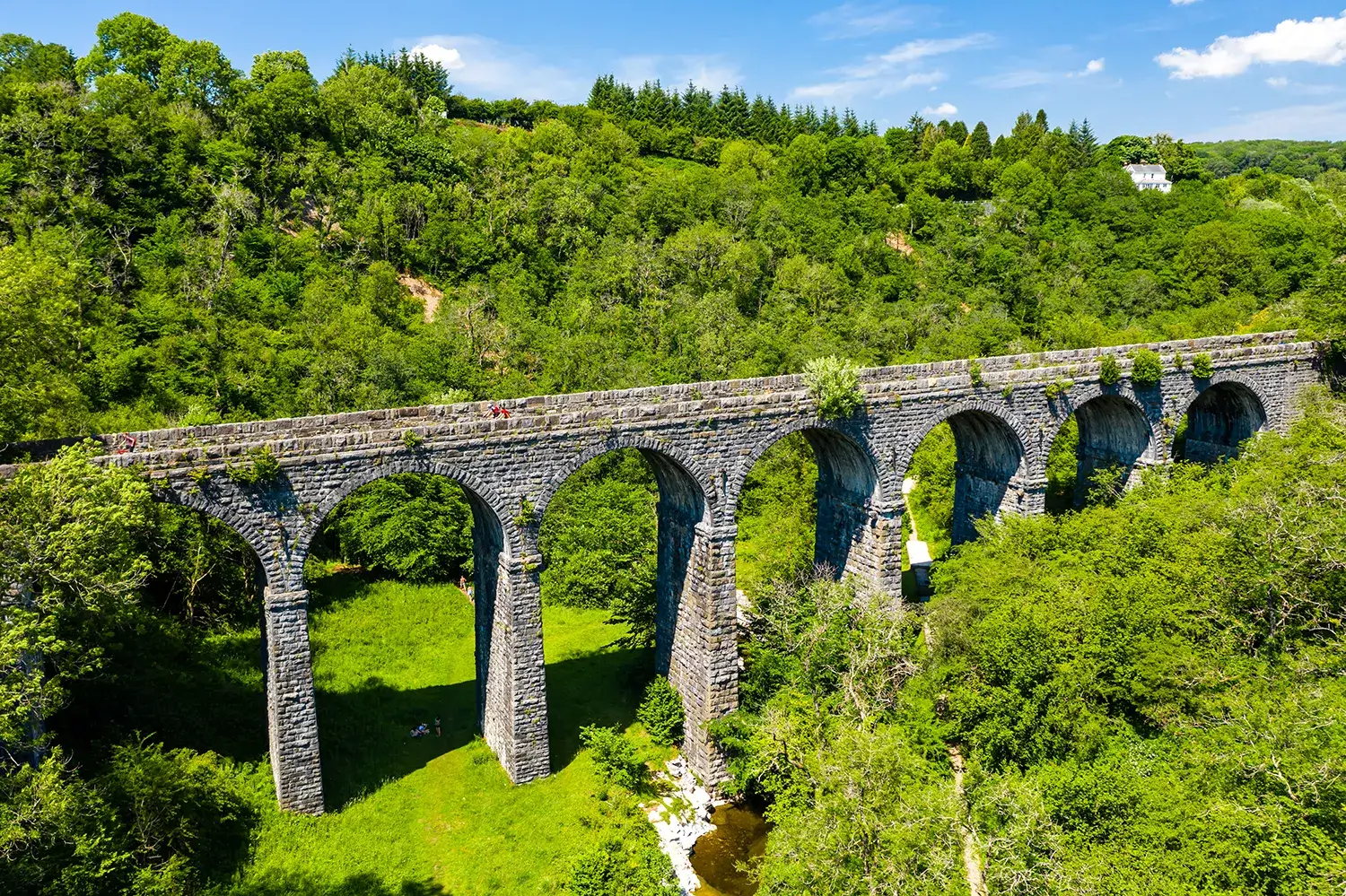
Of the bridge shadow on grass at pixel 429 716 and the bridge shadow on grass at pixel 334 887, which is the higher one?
the bridge shadow on grass at pixel 429 716

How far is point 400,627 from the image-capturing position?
41.9m

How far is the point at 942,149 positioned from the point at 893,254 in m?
38.6

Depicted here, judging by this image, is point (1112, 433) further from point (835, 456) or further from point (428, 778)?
point (428, 778)

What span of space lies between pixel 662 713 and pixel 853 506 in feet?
36.9

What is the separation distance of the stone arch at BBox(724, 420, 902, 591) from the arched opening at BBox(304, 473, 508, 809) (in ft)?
44.1

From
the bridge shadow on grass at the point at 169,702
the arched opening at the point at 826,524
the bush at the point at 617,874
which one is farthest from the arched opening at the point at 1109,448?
the bridge shadow on grass at the point at 169,702

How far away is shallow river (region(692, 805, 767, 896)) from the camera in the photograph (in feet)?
85.9

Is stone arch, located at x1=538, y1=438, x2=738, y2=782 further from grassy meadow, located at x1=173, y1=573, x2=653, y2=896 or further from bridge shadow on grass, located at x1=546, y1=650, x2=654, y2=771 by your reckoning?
grassy meadow, located at x1=173, y1=573, x2=653, y2=896

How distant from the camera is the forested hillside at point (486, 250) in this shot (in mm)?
52469

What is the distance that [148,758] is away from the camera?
77.4 feet

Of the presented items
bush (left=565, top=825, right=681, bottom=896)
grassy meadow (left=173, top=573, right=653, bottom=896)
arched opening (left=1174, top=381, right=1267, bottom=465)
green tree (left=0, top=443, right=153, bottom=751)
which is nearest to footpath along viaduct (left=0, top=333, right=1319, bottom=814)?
grassy meadow (left=173, top=573, right=653, bottom=896)

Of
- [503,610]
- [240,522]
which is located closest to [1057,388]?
[503,610]

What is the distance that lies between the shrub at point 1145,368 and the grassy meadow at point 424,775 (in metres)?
26.0

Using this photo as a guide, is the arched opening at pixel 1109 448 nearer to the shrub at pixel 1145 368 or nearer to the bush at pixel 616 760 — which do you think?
the shrub at pixel 1145 368
